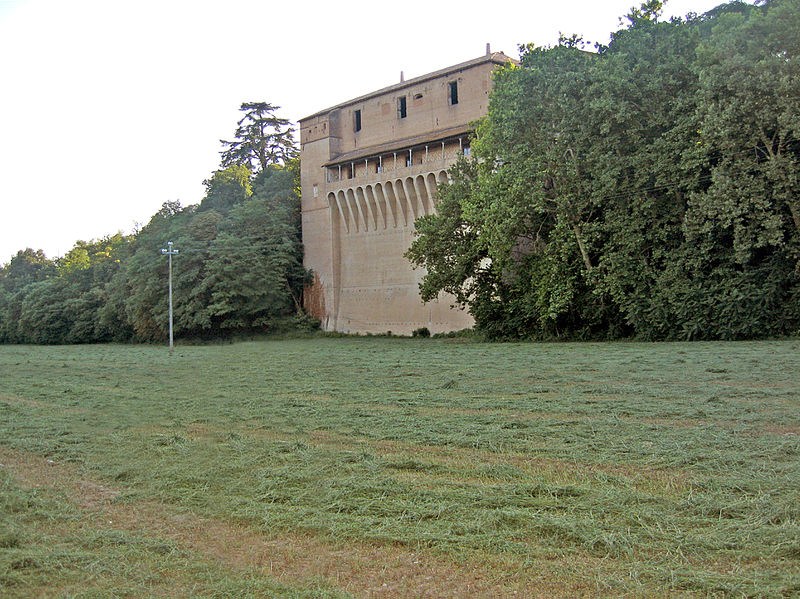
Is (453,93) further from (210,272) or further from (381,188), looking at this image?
(210,272)

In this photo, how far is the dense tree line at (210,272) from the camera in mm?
45062

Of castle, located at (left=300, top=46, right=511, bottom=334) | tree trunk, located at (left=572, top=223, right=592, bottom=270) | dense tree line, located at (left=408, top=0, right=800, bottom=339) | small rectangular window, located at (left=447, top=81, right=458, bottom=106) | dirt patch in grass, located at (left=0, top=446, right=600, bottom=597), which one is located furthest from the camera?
small rectangular window, located at (left=447, top=81, right=458, bottom=106)

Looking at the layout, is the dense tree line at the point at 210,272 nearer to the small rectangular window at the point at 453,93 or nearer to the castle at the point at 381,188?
the castle at the point at 381,188

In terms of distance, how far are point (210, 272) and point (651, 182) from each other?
28.4 meters

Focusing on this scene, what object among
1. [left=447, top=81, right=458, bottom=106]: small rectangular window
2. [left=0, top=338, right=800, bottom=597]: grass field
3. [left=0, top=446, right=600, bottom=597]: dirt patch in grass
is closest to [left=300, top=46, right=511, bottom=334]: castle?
[left=447, top=81, right=458, bottom=106]: small rectangular window

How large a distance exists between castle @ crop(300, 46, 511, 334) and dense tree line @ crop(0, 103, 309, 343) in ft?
8.07

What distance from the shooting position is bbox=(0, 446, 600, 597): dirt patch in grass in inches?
159

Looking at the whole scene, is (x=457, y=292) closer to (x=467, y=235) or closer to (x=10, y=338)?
(x=467, y=235)

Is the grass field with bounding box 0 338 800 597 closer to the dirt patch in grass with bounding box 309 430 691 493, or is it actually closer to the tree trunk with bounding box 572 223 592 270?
the dirt patch in grass with bounding box 309 430 691 493

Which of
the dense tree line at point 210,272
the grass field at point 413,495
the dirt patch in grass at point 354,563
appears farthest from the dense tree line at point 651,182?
the dirt patch in grass at point 354,563

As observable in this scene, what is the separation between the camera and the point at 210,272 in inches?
1767

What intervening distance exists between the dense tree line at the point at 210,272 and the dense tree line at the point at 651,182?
18.1 m

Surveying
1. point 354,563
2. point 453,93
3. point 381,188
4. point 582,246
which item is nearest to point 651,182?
point 582,246

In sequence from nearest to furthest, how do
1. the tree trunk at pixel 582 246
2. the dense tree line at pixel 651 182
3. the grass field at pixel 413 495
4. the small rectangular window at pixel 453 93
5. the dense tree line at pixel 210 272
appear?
1. the grass field at pixel 413 495
2. the dense tree line at pixel 651 182
3. the tree trunk at pixel 582 246
4. the small rectangular window at pixel 453 93
5. the dense tree line at pixel 210 272
